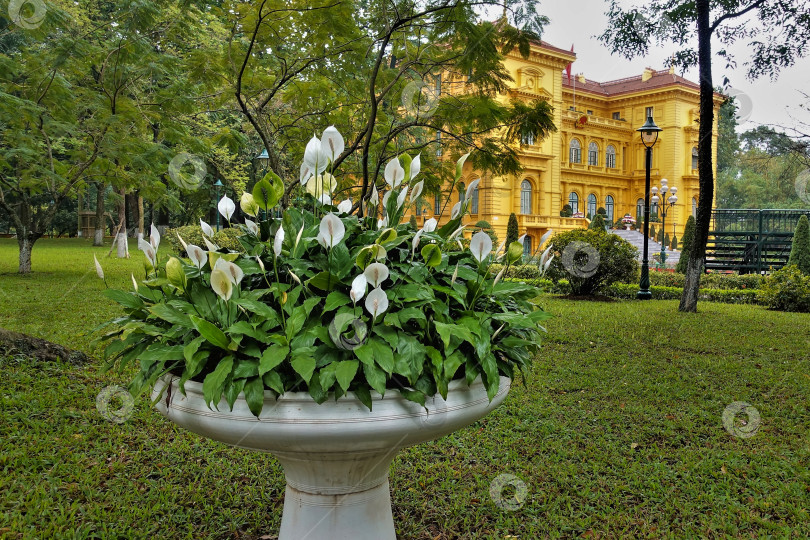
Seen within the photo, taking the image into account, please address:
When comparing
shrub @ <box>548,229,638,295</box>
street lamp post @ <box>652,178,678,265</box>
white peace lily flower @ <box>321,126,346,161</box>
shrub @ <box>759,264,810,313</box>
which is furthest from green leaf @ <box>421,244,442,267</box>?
street lamp post @ <box>652,178,678,265</box>

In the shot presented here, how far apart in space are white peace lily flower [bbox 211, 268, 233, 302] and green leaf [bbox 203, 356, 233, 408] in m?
0.16

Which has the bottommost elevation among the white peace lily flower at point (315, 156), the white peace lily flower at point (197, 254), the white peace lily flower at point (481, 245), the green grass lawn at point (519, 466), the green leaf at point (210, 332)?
the green grass lawn at point (519, 466)

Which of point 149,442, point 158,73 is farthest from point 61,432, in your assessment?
point 158,73

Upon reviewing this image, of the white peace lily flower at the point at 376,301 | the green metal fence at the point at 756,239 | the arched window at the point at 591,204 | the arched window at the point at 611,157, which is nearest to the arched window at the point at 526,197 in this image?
the arched window at the point at 591,204

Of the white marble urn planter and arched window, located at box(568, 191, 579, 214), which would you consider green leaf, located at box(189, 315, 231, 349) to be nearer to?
the white marble urn planter

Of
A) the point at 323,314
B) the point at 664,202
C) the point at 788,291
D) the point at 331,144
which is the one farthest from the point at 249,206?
the point at 664,202

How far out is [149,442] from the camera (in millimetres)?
3424

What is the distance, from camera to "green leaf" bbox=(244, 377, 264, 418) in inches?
51.8

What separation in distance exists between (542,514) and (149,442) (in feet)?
7.58

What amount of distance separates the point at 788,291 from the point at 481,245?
1036 cm

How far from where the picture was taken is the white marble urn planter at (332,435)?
1365 millimetres

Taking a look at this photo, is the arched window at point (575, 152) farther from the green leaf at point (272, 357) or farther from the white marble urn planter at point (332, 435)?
the green leaf at point (272, 357)

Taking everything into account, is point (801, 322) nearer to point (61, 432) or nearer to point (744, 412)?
point (744, 412)

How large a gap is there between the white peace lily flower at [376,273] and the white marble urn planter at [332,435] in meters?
0.28
